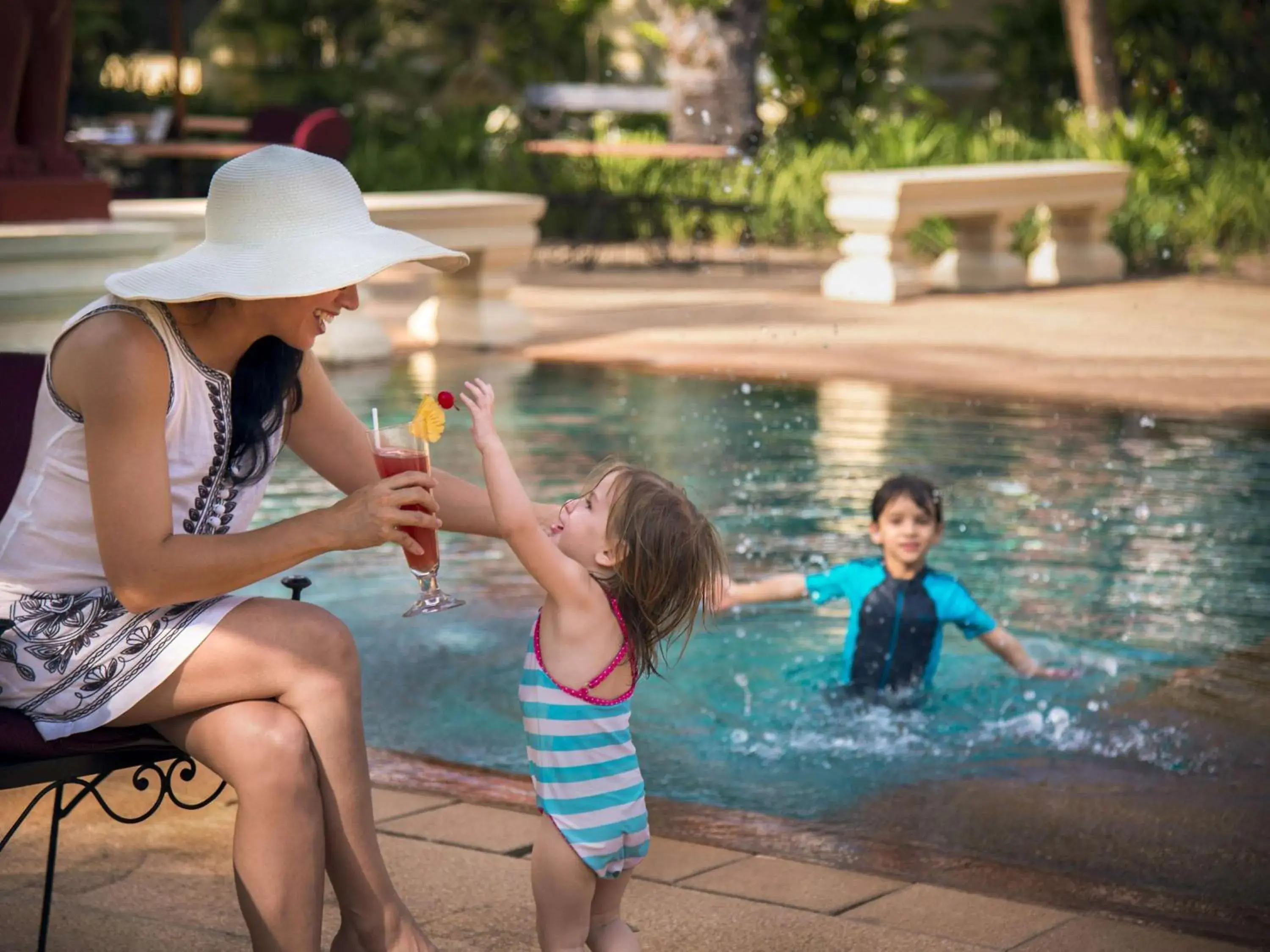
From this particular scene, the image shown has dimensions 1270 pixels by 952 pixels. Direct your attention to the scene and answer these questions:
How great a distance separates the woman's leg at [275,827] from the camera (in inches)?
95.7

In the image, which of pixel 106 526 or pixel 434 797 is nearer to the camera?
pixel 106 526

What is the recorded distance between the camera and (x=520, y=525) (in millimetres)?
2605

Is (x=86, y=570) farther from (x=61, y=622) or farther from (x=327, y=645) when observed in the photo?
(x=327, y=645)

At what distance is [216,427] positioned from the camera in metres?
2.70

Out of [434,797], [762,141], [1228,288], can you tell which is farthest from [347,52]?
[434,797]

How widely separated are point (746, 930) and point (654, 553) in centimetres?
75

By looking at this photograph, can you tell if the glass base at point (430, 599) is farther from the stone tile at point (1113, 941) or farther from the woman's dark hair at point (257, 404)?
the stone tile at point (1113, 941)

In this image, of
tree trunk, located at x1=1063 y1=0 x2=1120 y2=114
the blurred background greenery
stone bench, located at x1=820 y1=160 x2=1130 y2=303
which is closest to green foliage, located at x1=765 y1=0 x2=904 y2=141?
the blurred background greenery

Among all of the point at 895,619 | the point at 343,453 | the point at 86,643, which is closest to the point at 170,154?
the point at 895,619

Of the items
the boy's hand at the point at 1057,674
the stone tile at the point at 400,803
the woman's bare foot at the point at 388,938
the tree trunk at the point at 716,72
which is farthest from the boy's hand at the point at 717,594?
the tree trunk at the point at 716,72

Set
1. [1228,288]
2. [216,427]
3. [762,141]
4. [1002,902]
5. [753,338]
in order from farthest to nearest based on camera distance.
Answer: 1. [762,141]
2. [1228,288]
3. [753,338]
4. [1002,902]
5. [216,427]

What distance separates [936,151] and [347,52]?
10.2 metres

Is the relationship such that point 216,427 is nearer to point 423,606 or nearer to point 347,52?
point 423,606

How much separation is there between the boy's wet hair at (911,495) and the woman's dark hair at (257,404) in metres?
2.30
